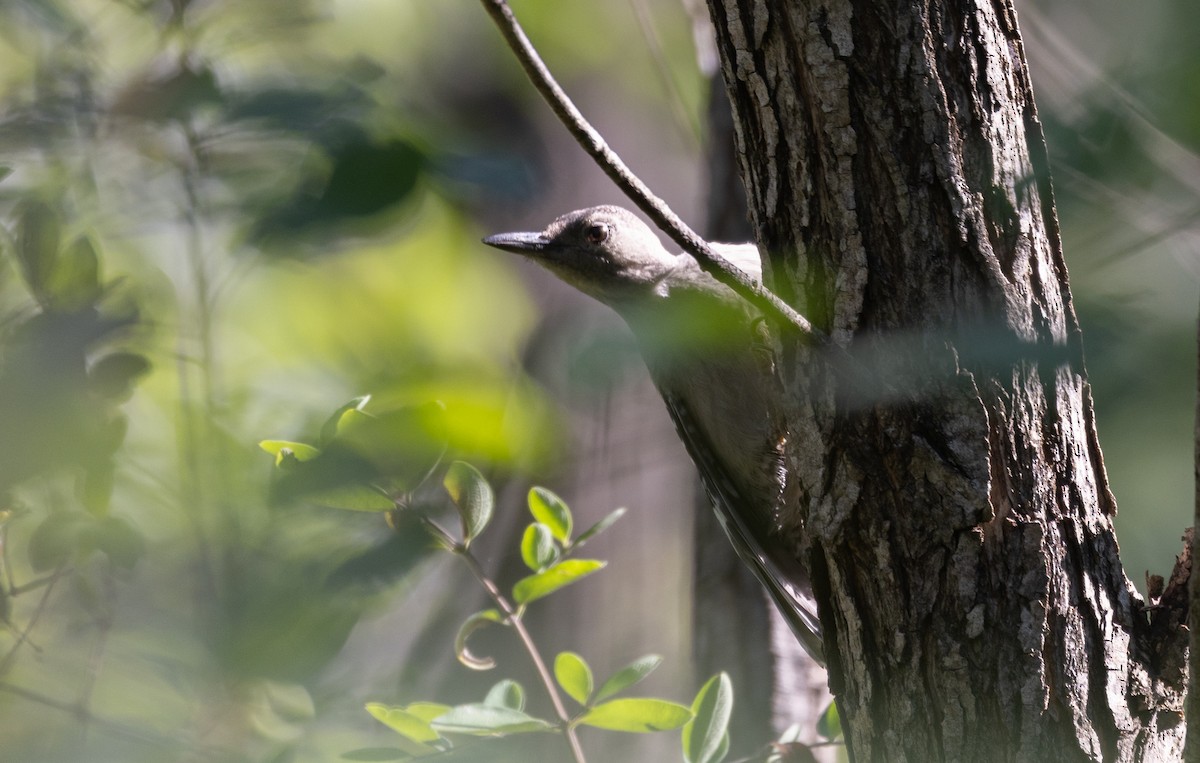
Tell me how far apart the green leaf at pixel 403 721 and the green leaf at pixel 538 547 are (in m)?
0.47

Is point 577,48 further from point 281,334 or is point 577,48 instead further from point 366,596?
point 366,596

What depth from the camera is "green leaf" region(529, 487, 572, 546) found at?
2.72m

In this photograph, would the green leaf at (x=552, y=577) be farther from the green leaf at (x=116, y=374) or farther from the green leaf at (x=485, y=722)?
the green leaf at (x=116, y=374)

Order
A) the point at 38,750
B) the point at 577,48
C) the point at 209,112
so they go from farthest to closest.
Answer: the point at 577,48, the point at 209,112, the point at 38,750

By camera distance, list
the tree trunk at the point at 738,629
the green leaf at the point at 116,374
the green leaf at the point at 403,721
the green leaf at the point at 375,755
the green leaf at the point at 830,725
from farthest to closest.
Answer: the tree trunk at the point at 738,629 < the green leaf at the point at 830,725 < the green leaf at the point at 375,755 < the green leaf at the point at 403,721 < the green leaf at the point at 116,374

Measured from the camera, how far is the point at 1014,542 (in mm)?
2021

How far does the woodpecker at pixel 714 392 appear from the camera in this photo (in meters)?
3.93

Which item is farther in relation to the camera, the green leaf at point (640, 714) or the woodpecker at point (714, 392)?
the woodpecker at point (714, 392)

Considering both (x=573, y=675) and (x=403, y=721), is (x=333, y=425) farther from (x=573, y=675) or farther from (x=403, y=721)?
(x=573, y=675)

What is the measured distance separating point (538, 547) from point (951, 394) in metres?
1.13

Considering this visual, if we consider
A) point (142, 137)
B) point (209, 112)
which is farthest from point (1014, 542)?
point (142, 137)

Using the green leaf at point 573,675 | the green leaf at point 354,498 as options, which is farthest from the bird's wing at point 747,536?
the green leaf at point 354,498

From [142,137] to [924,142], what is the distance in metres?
1.48

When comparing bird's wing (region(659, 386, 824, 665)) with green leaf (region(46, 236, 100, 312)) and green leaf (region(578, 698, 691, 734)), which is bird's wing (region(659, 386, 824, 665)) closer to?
green leaf (region(578, 698, 691, 734))
